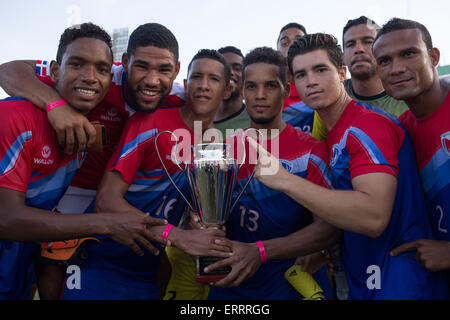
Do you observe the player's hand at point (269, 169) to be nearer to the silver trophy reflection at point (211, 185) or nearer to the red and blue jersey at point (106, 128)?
the silver trophy reflection at point (211, 185)

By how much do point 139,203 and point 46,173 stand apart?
2.27ft

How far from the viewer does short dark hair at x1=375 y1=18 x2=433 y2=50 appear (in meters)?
2.23

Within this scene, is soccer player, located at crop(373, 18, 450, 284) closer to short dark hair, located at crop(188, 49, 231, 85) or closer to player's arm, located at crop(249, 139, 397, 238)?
player's arm, located at crop(249, 139, 397, 238)

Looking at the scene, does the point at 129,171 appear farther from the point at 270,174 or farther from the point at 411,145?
the point at 411,145

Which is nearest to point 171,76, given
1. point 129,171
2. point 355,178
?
point 129,171

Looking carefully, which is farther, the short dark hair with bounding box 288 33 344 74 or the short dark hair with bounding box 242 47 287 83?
the short dark hair with bounding box 242 47 287 83

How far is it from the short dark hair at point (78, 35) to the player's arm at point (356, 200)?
159 cm

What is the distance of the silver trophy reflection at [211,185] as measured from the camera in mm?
2148

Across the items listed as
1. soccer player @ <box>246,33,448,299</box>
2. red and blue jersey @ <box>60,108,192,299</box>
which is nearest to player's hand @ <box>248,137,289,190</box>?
soccer player @ <box>246,33,448,299</box>

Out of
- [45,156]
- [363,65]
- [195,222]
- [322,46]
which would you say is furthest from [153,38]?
[363,65]

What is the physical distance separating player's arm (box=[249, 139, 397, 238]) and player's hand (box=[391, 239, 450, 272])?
24 cm

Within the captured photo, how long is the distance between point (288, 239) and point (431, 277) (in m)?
0.85

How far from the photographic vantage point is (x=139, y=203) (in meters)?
2.64

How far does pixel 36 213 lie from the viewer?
215 centimetres
